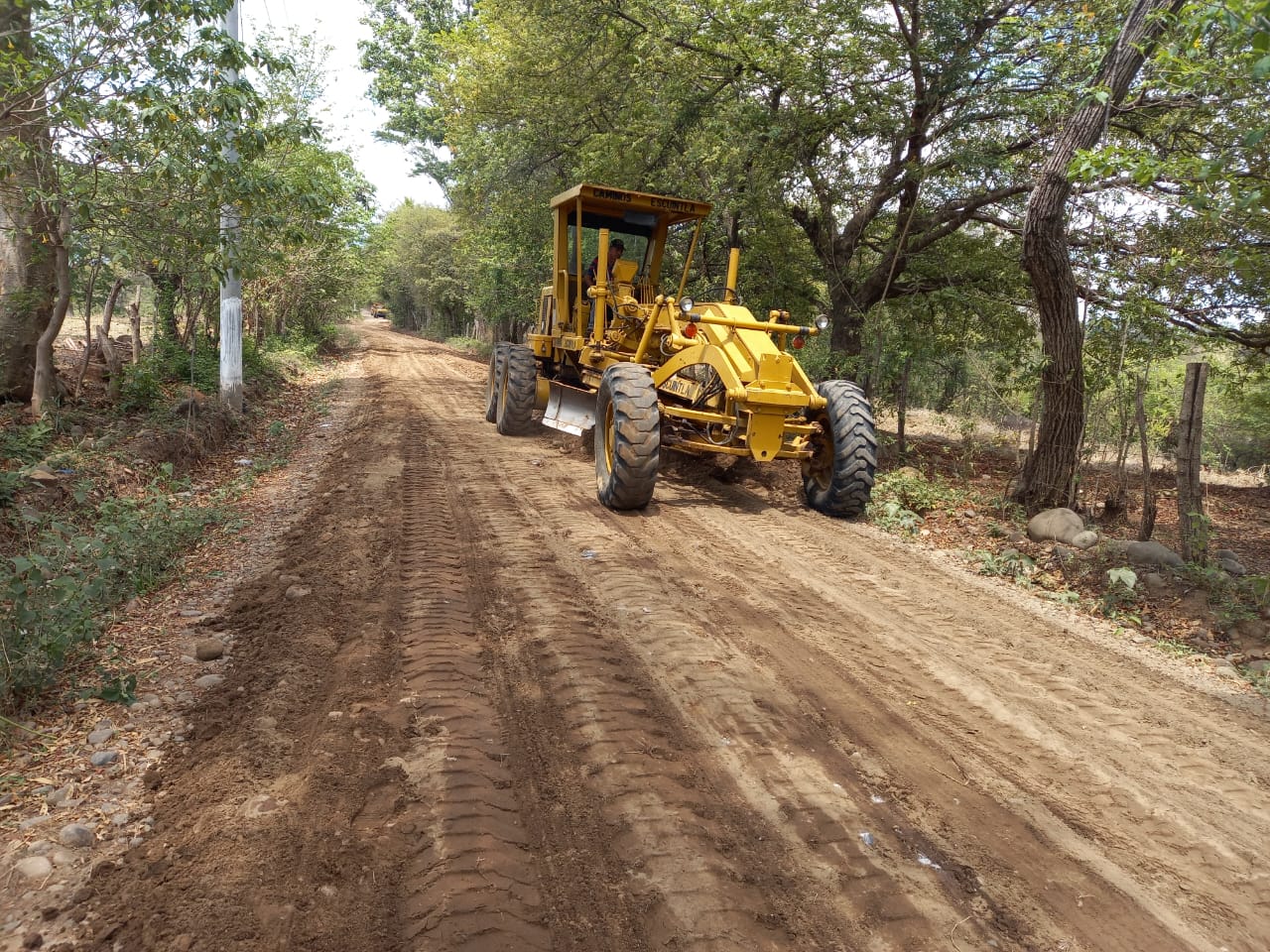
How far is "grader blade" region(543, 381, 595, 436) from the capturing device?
924 cm

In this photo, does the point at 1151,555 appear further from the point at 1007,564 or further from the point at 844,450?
the point at 844,450

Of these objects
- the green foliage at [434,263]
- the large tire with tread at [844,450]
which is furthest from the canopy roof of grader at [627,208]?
the green foliage at [434,263]

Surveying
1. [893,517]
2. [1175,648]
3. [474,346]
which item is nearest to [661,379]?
[893,517]

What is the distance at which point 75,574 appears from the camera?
4.44 m

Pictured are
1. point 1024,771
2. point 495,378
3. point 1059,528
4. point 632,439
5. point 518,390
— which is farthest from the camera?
point 495,378

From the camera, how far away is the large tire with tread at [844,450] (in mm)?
7109

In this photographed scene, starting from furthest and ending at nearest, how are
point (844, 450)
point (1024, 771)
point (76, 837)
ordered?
1. point (844, 450)
2. point (1024, 771)
3. point (76, 837)

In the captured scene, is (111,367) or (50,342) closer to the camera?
(50,342)

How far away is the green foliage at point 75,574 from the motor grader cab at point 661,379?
3529 mm

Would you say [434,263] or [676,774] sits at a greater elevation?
[434,263]

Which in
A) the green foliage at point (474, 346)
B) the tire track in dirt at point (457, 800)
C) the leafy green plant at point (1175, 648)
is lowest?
the leafy green plant at point (1175, 648)

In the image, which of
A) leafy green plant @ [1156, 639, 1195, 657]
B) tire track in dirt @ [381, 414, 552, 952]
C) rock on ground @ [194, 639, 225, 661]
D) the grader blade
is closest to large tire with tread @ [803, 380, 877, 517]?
leafy green plant @ [1156, 639, 1195, 657]

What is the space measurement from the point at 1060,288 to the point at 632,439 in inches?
190

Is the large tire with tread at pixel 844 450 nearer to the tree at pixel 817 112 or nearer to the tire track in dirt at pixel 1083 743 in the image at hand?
the tire track in dirt at pixel 1083 743
